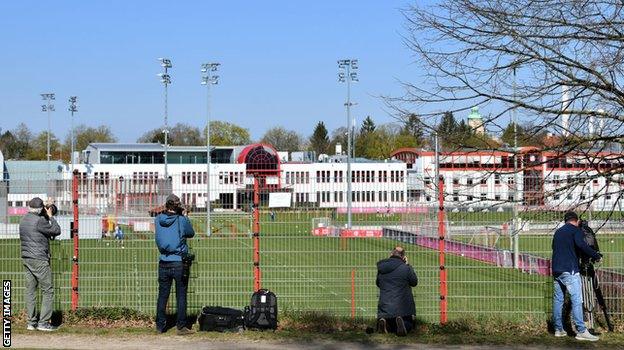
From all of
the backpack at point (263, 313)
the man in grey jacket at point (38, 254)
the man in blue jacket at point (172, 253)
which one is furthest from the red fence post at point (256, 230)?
the man in grey jacket at point (38, 254)

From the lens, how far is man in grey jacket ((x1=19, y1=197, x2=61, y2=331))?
12055mm

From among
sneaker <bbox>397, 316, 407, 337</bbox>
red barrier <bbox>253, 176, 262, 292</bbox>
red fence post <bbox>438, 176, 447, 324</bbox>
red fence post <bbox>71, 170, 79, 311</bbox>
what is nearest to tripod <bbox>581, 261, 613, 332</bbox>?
red fence post <bbox>438, 176, 447, 324</bbox>

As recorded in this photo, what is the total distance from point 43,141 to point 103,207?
110m

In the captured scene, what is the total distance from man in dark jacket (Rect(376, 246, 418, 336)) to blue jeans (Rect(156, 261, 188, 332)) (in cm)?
271

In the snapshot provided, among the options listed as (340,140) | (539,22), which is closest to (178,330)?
(539,22)

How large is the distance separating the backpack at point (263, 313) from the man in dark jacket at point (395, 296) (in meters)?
1.48

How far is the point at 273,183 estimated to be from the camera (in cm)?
1332

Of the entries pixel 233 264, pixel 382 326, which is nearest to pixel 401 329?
pixel 382 326

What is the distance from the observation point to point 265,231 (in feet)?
43.8

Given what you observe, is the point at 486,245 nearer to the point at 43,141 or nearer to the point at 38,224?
the point at 38,224

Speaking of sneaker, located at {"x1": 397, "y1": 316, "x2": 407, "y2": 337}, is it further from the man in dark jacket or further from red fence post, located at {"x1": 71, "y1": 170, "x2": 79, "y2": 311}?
red fence post, located at {"x1": 71, "y1": 170, "x2": 79, "y2": 311}

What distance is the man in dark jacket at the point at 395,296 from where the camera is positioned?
40.3 ft

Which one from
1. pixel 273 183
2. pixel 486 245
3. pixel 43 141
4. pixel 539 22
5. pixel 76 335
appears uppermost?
pixel 43 141

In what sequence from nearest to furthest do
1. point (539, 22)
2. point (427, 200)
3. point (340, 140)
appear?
point (539, 22) < point (427, 200) < point (340, 140)
